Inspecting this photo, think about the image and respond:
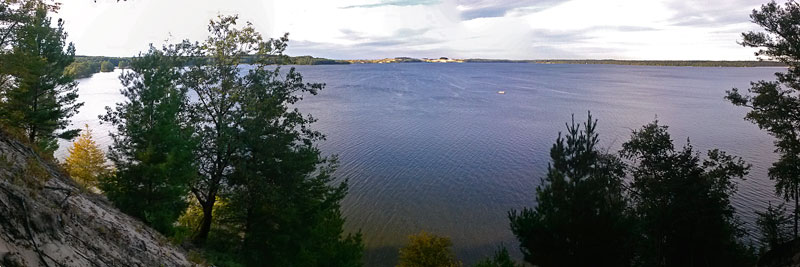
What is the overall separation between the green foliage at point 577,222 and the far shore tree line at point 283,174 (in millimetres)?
41

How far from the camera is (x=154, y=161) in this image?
47.8 feet

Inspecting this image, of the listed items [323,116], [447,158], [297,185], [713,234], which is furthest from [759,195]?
[323,116]

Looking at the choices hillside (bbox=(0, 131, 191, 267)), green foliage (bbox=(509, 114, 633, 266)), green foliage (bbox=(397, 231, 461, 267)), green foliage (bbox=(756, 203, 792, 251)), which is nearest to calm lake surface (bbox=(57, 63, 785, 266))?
green foliage (bbox=(397, 231, 461, 267))

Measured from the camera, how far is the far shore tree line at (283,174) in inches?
546

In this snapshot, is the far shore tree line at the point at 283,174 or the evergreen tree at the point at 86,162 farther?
the evergreen tree at the point at 86,162

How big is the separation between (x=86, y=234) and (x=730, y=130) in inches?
2350

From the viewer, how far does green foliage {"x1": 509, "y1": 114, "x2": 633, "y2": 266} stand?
1314cm

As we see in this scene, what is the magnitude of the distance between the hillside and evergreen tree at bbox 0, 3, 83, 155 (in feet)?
23.6

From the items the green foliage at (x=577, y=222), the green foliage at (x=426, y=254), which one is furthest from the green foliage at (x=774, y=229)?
the green foliage at (x=426, y=254)

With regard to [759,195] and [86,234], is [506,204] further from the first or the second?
[86,234]

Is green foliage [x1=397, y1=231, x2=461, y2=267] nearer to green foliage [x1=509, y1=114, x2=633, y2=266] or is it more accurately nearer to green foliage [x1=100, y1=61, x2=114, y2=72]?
green foliage [x1=509, y1=114, x2=633, y2=266]

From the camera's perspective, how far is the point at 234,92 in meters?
16.5

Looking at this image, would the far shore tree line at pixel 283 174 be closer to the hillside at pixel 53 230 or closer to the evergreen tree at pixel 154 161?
the evergreen tree at pixel 154 161

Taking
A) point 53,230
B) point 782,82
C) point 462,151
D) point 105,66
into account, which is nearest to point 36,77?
point 53,230
